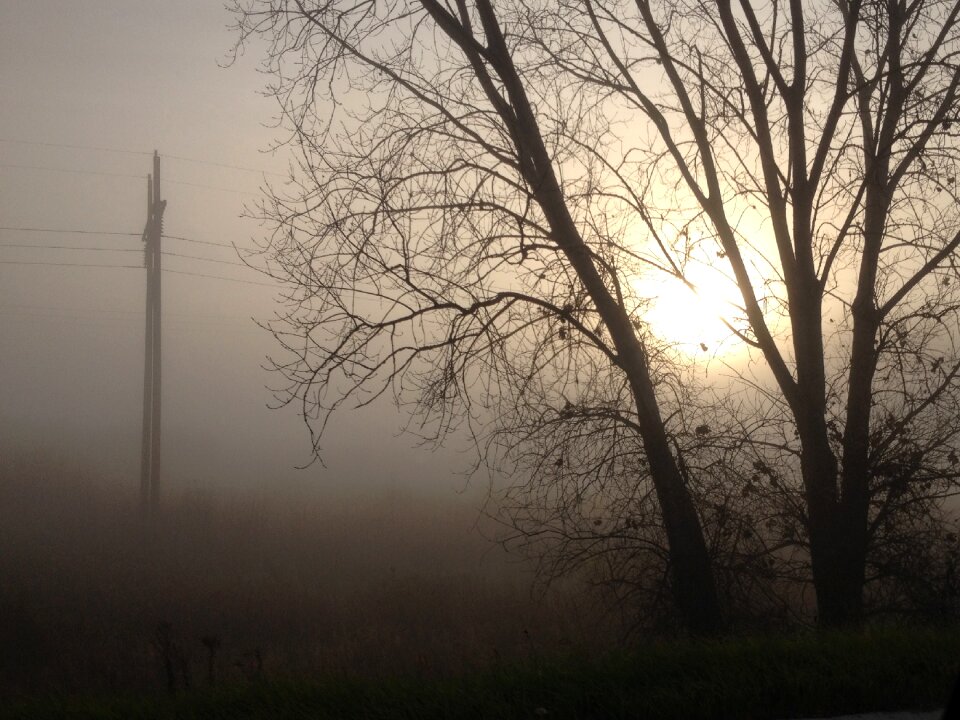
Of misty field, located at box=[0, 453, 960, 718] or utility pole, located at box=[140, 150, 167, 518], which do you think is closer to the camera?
misty field, located at box=[0, 453, 960, 718]

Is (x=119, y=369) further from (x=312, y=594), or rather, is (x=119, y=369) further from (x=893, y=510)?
(x=893, y=510)

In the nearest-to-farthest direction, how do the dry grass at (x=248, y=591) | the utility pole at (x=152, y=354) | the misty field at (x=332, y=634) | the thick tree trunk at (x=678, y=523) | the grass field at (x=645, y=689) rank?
the grass field at (x=645, y=689), the misty field at (x=332, y=634), the thick tree trunk at (x=678, y=523), the dry grass at (x=248, y=591), the utility pole at (x=152, y=354)

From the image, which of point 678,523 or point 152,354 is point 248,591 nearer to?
point 152,354

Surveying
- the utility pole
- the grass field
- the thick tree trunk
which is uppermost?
the utility pole

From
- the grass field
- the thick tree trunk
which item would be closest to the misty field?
the grass field

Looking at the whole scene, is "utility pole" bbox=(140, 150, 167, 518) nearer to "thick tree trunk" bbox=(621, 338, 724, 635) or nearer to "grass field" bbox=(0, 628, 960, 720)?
"thick tree trunk" bbox=(621, 338, 724, 635)

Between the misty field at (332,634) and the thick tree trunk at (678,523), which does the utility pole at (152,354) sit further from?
the thick tree trunk at (678,523)

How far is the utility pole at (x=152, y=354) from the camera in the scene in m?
23.6

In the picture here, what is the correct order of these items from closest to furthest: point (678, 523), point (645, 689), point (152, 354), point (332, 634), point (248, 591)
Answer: point (645, 689) < point (678, 523) < point (332, 634) < point (248, 591) < point (152, 354)

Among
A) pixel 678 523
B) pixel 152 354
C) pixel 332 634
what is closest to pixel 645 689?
pixel 678 523

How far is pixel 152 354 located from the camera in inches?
932

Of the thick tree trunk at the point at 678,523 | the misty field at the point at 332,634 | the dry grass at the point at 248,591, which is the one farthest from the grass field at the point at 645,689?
the thick tree trunk at the point at 678,523

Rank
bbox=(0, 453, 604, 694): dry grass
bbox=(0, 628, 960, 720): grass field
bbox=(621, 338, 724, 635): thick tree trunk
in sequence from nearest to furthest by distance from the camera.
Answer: bbox=(0, 628, 960, 720): grass field
bbox=(621, 338, 724, 635): thick tree trunk
bbox=(0, 453, 604, 694): dry grass

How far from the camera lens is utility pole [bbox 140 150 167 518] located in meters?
23.6
